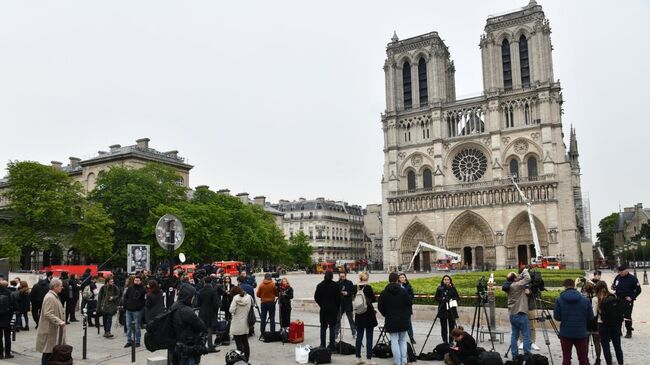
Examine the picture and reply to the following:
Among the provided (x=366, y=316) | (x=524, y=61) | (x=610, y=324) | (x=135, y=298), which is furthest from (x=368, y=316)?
(x=524, y=61)

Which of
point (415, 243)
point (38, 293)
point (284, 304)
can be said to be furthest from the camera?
point (415, 243)

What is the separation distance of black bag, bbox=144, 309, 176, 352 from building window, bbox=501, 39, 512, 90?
6711 centimetres

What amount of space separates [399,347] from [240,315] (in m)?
3.24

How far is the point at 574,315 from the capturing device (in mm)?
9547

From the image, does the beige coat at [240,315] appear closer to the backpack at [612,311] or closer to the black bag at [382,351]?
the black bag at [382,351]

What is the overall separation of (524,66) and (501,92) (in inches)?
173

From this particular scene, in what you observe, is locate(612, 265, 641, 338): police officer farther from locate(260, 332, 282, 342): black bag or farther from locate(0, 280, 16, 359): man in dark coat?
locate(0, 280, 16, 359): man in dark coat

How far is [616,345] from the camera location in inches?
424

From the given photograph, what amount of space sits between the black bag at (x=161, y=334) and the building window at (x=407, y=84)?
69700 mm

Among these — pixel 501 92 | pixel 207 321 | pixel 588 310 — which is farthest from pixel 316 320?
pixel 501 92

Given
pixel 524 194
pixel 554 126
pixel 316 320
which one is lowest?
pixel 316 320

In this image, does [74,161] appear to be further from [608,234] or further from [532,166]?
[608,234]

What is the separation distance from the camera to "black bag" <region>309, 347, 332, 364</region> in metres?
11.2

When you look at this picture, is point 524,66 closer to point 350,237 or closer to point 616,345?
point 350,237
